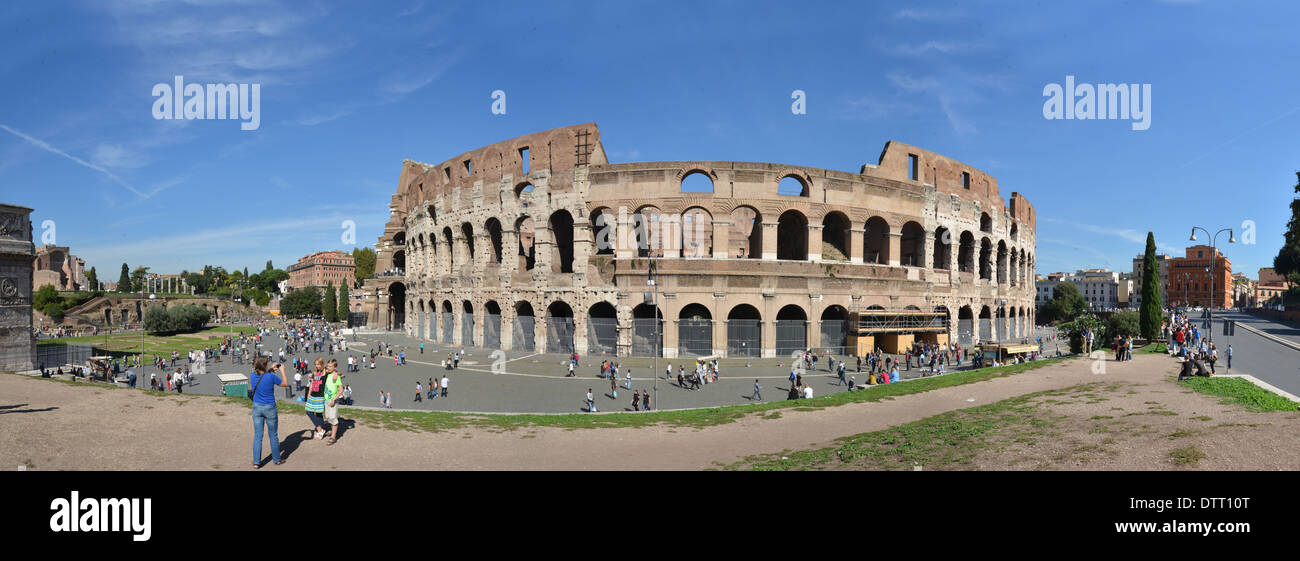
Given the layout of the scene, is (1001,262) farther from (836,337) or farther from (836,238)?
(836,337)

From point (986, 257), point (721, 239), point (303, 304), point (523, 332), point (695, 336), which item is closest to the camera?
point (695, 336)

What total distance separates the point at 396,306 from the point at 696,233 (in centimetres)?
4240

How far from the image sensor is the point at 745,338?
3058 cm

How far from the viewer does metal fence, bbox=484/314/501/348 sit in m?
36.7

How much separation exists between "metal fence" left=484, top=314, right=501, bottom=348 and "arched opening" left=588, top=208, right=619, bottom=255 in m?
9.31

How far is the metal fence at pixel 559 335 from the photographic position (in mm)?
33062

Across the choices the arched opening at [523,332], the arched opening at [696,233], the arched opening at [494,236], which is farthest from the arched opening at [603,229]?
the arched opening at [494,236]

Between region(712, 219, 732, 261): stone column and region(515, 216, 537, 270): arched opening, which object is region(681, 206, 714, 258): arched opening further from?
region(515, 216, 537, 270): arched opening

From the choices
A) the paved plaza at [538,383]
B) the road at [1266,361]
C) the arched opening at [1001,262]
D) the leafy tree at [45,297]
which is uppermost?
the arched opening at [1001,262]

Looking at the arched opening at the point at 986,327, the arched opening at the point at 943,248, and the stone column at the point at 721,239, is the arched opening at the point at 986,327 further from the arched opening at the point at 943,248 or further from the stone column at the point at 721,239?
the stone column at the point at 721,239

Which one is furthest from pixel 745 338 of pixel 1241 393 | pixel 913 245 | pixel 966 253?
pixel 966 253

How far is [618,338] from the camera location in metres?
31.5

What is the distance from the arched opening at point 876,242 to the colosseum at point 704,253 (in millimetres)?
154
